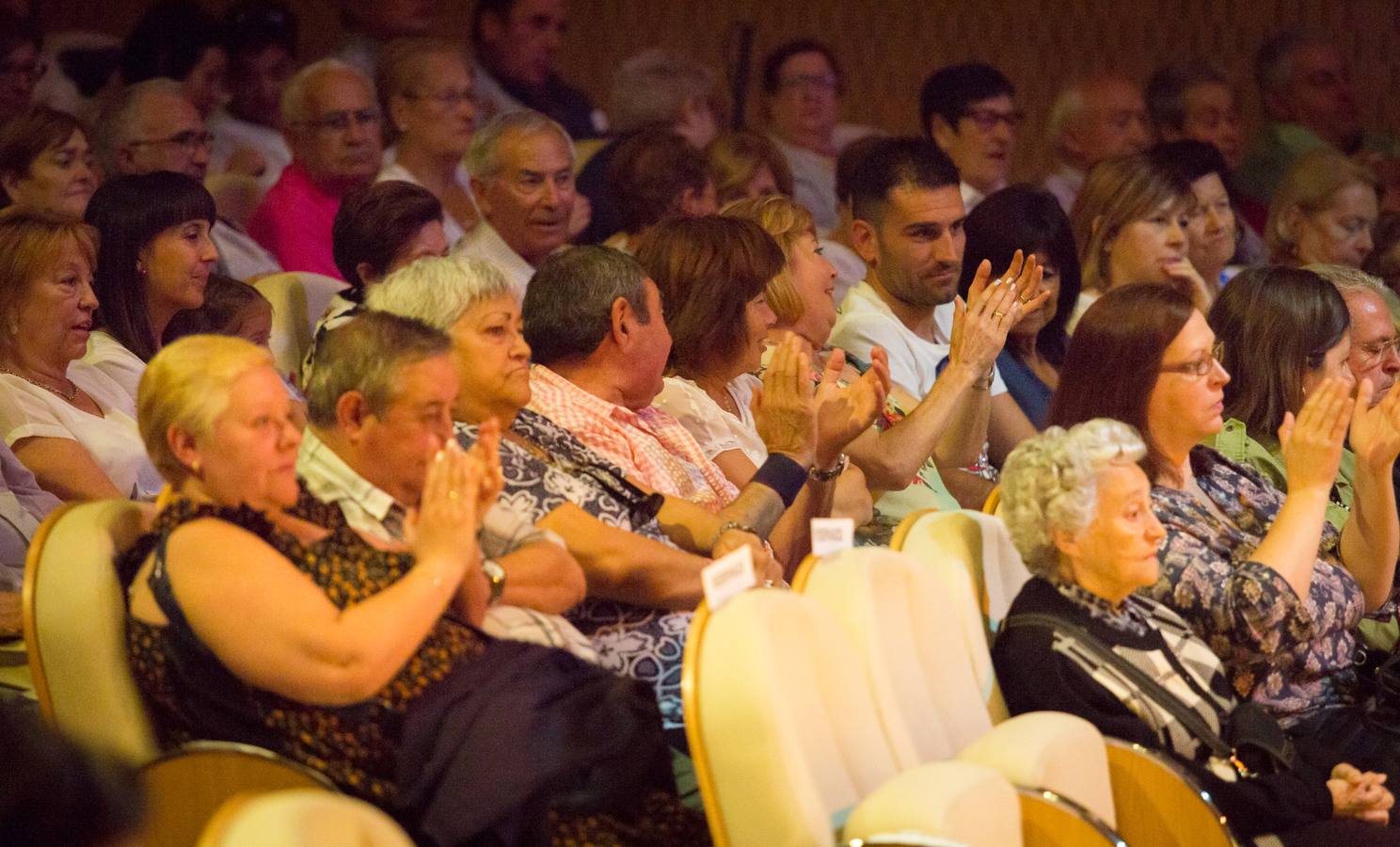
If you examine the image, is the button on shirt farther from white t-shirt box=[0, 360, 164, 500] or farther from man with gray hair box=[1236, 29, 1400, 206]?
man with gray hair box=[1236, 29, 1400, 206]

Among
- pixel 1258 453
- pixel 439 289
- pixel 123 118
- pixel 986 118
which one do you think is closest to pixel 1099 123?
pixel 986 118

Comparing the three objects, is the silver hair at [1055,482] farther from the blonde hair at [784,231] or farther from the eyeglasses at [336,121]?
the eyeglasses at [336,121]

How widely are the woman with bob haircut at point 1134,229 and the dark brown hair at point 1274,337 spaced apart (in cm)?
107

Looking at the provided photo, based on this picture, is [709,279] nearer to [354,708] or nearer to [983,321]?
[983,321]

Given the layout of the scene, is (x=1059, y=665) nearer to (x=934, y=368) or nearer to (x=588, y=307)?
(x=588, y=307)

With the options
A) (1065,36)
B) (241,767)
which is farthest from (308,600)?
(1065,36)

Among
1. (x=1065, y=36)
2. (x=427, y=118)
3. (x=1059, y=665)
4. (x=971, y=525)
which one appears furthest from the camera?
(x=1065, y=36)

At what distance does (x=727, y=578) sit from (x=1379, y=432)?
5.12 ft

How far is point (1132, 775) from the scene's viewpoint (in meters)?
2.44

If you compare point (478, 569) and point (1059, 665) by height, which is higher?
point (478, 569)

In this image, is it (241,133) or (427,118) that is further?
(241,133)

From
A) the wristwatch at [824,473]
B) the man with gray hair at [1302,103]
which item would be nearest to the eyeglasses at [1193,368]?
the wristwatch at [824,473]

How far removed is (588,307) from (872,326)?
1212 millimetres

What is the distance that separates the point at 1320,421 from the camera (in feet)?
9.89
